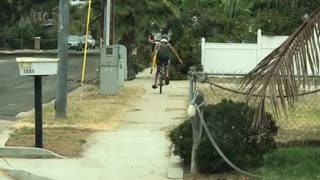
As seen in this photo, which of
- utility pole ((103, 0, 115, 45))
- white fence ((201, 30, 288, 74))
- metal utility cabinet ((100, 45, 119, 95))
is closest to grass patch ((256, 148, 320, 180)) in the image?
metal utility cabinet ((100, 45, 119, 95))

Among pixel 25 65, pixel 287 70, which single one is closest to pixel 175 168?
pixel 287 70

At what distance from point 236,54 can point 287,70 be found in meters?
18.9

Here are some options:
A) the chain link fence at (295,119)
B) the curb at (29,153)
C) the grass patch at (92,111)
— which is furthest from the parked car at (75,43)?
the curb at (29,153)

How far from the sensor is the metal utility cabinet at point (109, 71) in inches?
687

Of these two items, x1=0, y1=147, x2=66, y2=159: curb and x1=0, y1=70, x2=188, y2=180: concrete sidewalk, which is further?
x1=0, y1=147, x2=66, y2=159: curb

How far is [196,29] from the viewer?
29.5 metres

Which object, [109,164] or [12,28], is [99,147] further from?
[12,28]

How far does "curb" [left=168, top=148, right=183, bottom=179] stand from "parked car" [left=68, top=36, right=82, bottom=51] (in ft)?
176

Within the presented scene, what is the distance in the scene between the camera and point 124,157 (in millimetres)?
9172

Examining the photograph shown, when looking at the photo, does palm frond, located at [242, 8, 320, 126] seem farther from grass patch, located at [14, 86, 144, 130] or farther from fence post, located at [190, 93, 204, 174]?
grass patch, located at [14, 86, 144, 130]

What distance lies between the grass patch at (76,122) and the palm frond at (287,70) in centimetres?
368

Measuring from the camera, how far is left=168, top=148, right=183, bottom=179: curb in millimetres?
7738

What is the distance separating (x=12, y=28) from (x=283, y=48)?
60.1 m

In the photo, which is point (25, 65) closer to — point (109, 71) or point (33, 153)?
point (33, 153)
